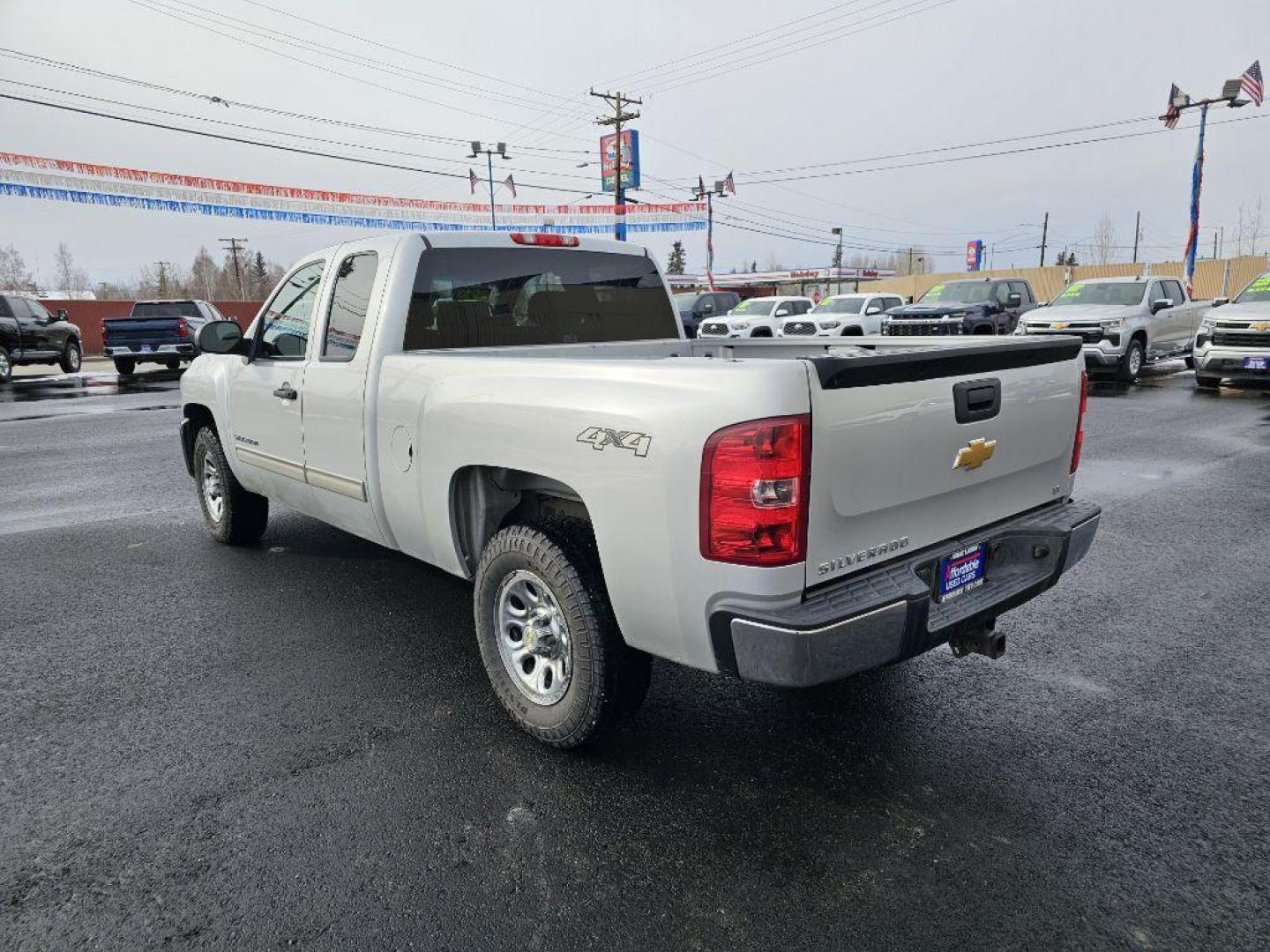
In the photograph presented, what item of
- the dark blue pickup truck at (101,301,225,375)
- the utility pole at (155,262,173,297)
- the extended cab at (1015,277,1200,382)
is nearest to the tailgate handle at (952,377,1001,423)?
the extended cab at (1015,277,1200,382)

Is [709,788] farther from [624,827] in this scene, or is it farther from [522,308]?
[522,308]

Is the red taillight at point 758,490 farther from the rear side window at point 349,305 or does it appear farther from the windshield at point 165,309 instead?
the windshield at point 165,309

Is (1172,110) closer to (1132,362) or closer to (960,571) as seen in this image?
(1132,362)

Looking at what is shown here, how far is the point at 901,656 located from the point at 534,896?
128 cm

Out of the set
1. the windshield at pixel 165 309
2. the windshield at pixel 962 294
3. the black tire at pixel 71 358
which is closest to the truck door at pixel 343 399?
the windshield at pixel 962 294

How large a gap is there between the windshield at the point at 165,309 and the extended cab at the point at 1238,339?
2323 centimetres

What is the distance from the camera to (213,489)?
19.5ft

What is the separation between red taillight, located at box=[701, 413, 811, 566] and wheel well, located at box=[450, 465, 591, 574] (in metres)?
0.96

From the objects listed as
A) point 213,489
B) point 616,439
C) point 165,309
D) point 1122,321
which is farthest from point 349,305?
point 165,309

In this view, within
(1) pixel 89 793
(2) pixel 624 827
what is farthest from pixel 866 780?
(1) pixel 89 793

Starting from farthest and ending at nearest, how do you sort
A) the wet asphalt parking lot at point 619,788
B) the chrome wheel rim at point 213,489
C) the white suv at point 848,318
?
the white suv at point 848,318, the chrome wheel rim at point 213,489, the wet asphalt parking lot at point 619,788

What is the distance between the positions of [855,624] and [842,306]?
23.3m

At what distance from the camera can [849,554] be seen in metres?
2.52

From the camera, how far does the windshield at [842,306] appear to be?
24.0 meters
